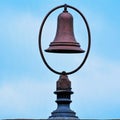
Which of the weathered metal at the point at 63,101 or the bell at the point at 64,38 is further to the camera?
the bell at the point at 64,38

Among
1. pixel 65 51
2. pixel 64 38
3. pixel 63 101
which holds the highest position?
pixel 64 38

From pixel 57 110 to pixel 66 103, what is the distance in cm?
24

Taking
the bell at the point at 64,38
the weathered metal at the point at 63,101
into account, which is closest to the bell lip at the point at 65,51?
the bell at the point at 64,38

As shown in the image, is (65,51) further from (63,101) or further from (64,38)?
(63,101)

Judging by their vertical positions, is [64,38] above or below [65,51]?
above

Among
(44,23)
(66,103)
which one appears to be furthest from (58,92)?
(44,23)

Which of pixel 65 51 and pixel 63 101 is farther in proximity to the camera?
pixel 65 51

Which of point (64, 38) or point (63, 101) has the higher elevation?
point (64, 38)

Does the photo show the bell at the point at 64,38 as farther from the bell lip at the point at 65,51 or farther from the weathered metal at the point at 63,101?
the weathered metal at the point at 63,101

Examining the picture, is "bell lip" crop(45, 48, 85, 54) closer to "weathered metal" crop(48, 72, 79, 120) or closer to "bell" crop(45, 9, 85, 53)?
"bell" crop(45, 9, 85, 53)

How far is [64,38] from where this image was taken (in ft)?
62.4

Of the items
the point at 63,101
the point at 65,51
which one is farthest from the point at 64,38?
the point at 63,101

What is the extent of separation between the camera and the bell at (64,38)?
18766 millimetres
